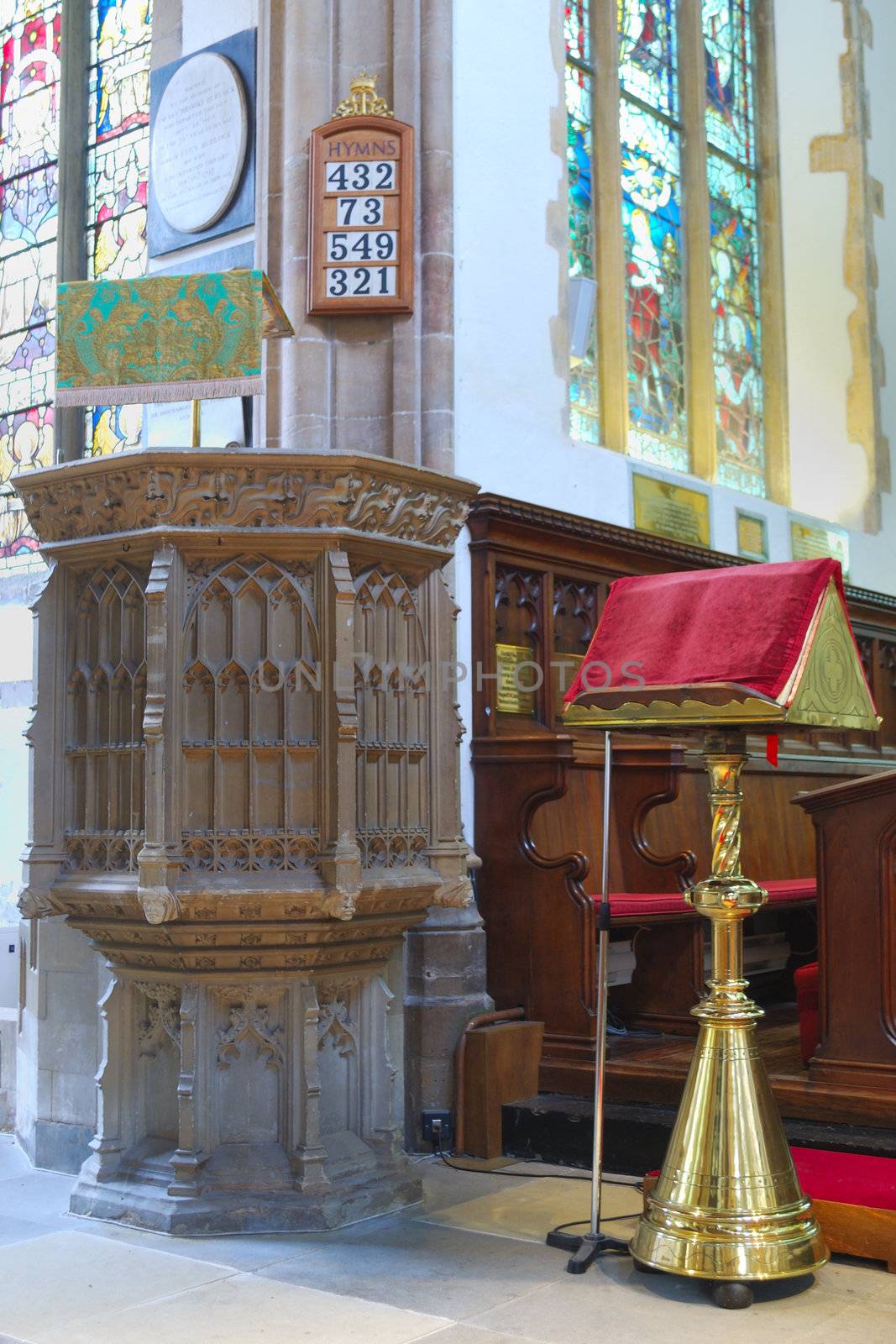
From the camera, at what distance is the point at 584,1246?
147 inches

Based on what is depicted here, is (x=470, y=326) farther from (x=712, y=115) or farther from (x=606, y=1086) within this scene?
(x=712, y=115)

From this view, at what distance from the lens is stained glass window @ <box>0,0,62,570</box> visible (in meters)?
8.12

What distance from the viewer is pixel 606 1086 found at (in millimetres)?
4844

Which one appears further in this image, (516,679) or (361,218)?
(516,679)

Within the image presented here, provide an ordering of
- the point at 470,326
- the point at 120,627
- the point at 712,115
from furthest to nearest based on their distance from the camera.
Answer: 1. the point at 712,115
2. the point at 470,326
3. the point at 120,627

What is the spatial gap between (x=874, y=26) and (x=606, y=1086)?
7.61m

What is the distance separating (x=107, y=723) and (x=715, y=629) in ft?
5.98

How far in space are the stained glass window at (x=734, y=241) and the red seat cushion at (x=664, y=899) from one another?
305 centimetres

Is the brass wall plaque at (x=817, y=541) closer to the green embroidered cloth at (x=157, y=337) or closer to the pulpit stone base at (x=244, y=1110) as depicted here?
the green embroidered cloth at (x=157, y=337)

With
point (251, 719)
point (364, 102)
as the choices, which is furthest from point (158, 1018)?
point (364, 102)

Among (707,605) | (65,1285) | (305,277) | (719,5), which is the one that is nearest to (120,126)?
(305,277)

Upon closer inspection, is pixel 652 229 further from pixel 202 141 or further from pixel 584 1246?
pixel 584 1246

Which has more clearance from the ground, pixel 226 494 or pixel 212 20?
pixel 212 20

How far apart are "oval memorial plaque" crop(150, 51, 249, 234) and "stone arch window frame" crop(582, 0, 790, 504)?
2103 millimetres
